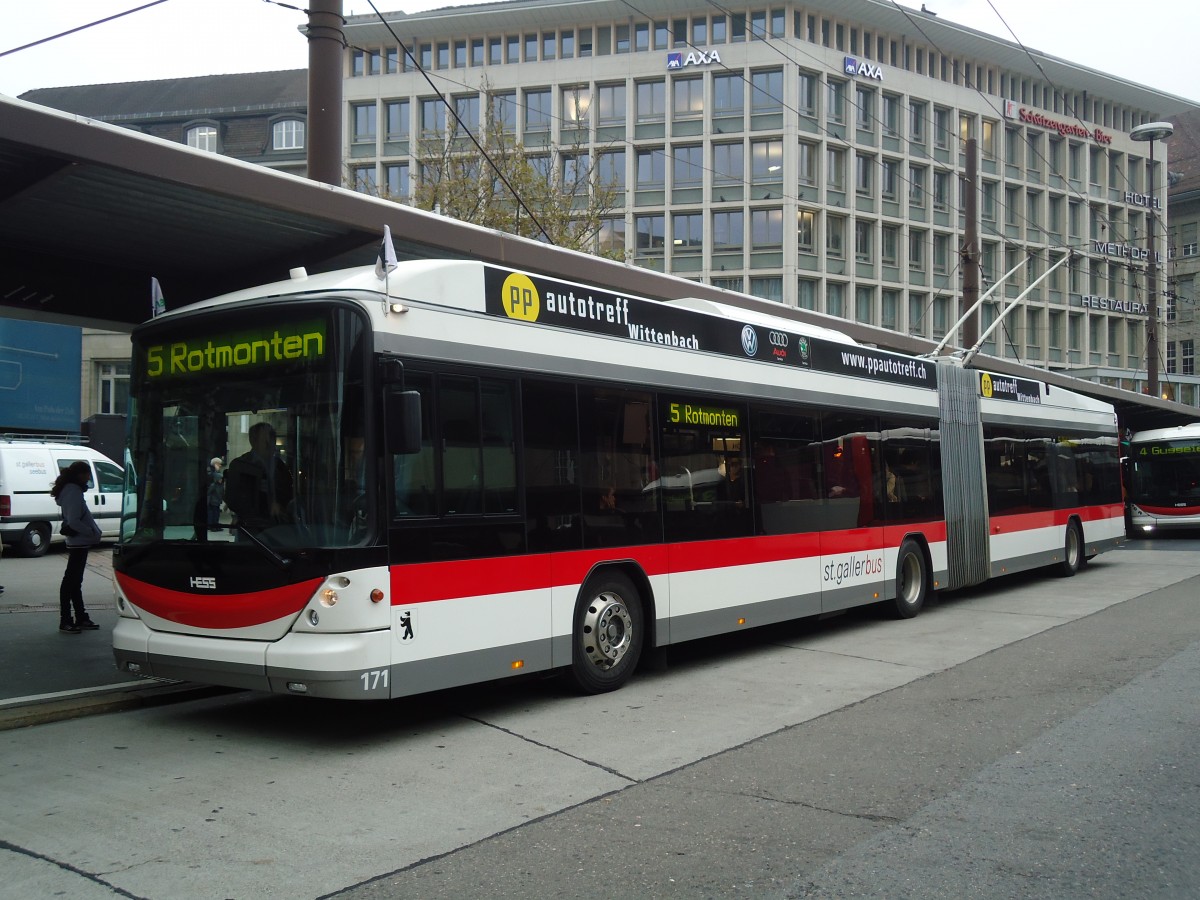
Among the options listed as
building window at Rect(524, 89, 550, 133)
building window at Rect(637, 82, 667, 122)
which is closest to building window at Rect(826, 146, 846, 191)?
building window at Rect(637, 82, 667, 122)

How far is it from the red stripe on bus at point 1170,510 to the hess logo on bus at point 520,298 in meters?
28.1

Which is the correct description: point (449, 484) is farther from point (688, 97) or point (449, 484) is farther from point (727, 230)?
point (688, 97)

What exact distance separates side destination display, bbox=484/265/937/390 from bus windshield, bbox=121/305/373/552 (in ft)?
4.77

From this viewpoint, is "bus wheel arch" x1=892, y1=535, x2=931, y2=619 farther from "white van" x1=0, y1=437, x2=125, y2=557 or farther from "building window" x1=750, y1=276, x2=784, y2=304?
"building window" x1=750, y1=276, x2=784, y2=304

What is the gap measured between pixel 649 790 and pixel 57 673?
5.76 metres

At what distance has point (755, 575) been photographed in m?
10.7

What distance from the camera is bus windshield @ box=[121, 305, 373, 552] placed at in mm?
6961

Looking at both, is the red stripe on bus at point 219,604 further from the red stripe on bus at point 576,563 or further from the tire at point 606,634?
the tire at point 606,634

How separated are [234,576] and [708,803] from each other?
10.7ft

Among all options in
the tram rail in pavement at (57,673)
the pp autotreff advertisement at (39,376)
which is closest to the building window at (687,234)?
the pp autotreff advertisement at (39,376)

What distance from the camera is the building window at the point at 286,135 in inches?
2093

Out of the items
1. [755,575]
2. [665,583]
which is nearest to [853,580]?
[755,575]

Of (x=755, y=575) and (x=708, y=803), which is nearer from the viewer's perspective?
(x=708, y=803)

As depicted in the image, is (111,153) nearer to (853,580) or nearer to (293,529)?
(293,529)
